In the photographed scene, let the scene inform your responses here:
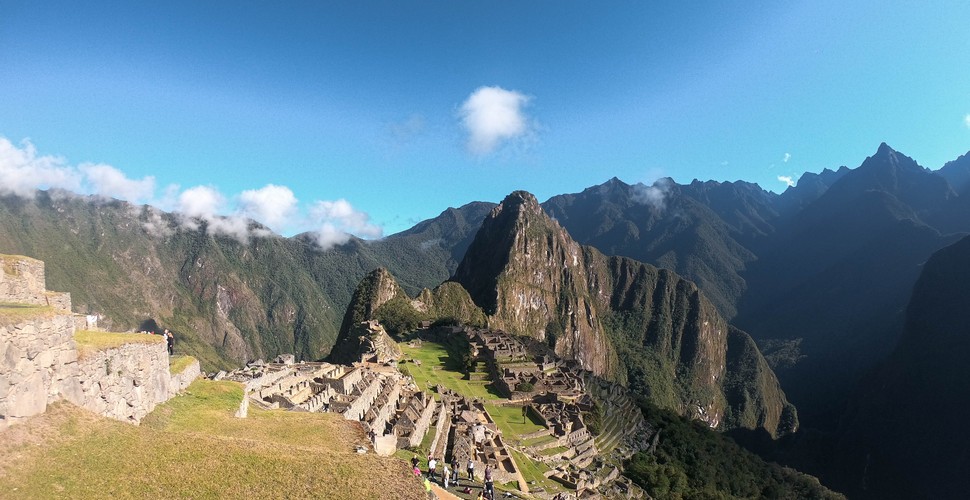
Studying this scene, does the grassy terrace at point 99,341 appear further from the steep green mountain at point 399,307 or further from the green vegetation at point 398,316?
the steep green mountain at point 399,307

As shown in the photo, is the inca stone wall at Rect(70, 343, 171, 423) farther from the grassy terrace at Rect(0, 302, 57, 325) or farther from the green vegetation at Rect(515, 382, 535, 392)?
the green vegetation at Rect(515, 382, 535, 392)

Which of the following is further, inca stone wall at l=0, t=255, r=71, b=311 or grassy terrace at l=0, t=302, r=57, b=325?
inca stone wall at l=0, t=255, r=71, b=311

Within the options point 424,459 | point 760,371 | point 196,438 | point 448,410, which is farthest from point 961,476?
point 196,438

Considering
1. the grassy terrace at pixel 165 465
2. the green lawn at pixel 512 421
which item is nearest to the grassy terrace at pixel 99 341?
the grassy terrace at pixel 165 465

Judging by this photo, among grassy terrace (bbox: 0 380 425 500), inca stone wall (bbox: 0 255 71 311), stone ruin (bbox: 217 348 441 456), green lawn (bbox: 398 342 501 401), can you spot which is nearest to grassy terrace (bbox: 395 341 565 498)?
green lawn (bbox: 398 342 501 401)

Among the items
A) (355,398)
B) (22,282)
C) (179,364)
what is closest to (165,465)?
(22,282)
